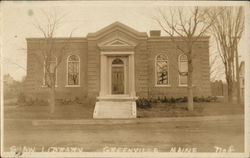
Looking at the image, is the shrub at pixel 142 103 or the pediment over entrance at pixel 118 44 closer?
the shrub at pixel 142 103

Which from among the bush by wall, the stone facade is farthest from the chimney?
the bush by wall

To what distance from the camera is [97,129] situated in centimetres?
780

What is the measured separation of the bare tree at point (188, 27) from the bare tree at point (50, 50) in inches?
94.2

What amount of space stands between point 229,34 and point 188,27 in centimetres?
97

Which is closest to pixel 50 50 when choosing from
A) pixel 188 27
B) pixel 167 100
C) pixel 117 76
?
pixel 117 76

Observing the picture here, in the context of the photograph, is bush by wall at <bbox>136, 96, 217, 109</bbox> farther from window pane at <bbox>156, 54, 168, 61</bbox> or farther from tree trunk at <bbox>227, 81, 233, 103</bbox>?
window pane at <bbox>156, 54, 168, 61</bbox>

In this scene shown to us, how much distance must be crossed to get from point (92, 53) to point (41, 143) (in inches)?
97.4

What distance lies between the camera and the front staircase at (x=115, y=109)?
789 cm

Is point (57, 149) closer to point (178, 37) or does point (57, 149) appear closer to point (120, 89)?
point (120, 89)

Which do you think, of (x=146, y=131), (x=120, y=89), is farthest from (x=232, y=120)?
(x=120, y=89)

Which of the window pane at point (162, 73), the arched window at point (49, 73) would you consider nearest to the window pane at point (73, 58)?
the arched window at point (49, 73)

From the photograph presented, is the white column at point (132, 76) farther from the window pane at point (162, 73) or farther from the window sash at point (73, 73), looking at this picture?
the window sash at point (73, 73)

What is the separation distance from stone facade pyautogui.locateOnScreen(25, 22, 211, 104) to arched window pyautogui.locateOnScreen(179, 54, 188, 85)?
104mm

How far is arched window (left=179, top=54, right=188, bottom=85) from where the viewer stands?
320 inches
